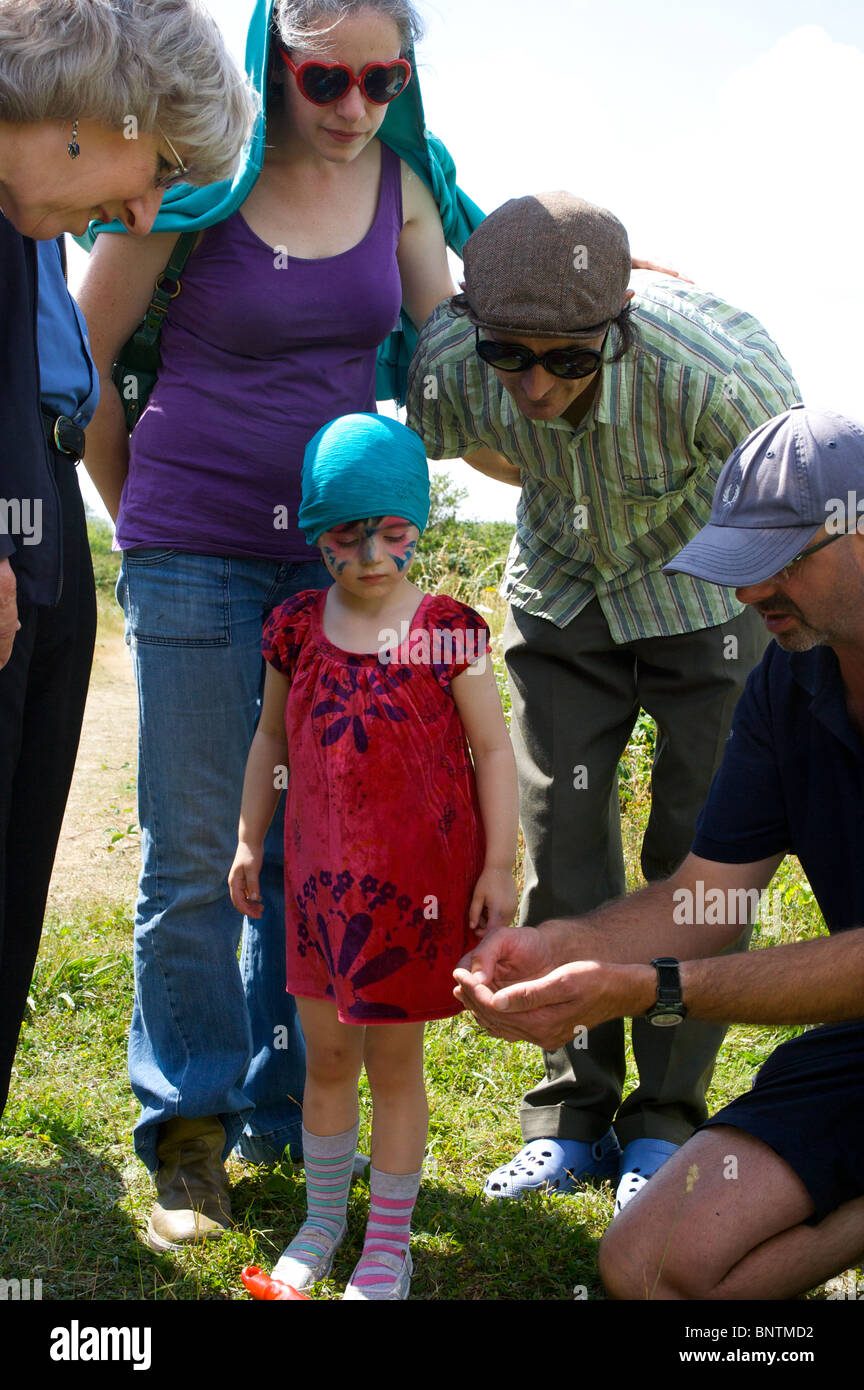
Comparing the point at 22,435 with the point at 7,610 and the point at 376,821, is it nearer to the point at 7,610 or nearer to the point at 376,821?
the point at 7,610

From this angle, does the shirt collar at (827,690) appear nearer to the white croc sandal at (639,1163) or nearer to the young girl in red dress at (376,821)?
the young girl in red dress at (376,821)

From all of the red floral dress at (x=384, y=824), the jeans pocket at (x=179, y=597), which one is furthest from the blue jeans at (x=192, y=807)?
the red floral dress at (x=384, y=824)

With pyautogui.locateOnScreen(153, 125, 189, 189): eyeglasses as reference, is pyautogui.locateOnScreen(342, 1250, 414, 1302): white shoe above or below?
below

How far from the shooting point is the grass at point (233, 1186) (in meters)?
2.68

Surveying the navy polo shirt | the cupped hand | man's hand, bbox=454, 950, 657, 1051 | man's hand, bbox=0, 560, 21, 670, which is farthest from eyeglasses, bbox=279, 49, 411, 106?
man's hand, bbox=454, 950, 657, 1051

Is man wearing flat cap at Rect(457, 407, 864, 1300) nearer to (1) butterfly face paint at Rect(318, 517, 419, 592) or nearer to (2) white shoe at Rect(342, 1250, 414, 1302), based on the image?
(2) white shoe at Rect(342, 1250, 414, 1302)

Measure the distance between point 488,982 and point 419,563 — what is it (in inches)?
335

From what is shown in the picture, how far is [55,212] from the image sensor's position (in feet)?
6.73

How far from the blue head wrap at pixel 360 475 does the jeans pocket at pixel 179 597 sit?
0.29 metres

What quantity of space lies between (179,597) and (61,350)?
1.95ft

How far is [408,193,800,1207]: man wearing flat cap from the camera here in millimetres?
2619

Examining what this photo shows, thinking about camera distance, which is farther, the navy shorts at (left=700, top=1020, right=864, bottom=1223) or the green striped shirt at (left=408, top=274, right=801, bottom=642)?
the green striped shirt at (left=408, top=274, right=801, bottom=642)

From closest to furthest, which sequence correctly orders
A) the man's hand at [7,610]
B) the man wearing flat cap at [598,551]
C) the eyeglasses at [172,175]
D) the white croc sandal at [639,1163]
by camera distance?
the man's hand at [7,610] → the eyeglasses at [172,175] → the man wearing flat cap at [598,551] → the white croc sandal at [639,1163]

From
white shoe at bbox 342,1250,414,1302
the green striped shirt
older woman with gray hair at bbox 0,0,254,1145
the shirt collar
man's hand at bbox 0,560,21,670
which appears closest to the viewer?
older woman with gray hair at bbox 0,0,254,1145
